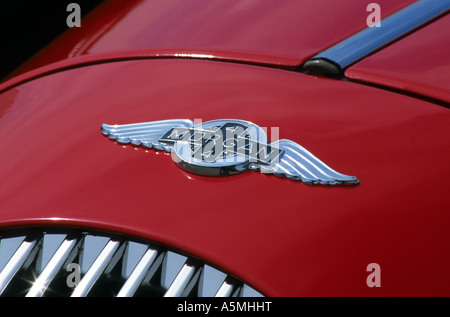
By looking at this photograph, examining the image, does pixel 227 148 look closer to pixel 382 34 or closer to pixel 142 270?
pixel 142 270

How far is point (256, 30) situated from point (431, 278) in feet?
2.13

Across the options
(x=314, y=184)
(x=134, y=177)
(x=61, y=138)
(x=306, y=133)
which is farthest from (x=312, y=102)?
(x=61, y=138)

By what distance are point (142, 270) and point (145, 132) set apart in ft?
0.87

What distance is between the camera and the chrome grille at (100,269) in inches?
38.1

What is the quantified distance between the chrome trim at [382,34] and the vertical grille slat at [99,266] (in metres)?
0.49

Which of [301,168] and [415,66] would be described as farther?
[415,66]

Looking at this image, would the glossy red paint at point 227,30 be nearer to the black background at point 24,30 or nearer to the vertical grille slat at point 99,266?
the black background at point 24,30

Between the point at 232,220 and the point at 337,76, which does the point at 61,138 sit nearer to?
the point at 232,220

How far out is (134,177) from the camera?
42.6 inches

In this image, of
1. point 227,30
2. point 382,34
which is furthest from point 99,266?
point 382,34

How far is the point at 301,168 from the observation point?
104 cm
